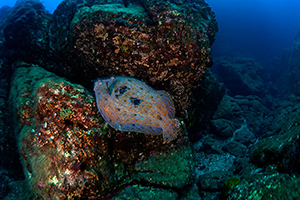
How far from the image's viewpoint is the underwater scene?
9.00ft

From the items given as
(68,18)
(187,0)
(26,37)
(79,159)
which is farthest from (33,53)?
(187,0)

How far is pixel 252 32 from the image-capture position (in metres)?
31.5

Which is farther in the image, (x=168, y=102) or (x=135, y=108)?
(x=168, y=102)

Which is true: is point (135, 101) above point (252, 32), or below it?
below

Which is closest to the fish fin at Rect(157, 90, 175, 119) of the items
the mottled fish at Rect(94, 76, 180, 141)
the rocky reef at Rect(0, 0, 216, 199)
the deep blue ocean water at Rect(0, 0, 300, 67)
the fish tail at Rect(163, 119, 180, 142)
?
the mottled fish at Rect(94, 76, 180, 141)

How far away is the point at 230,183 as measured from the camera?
2.75 metres

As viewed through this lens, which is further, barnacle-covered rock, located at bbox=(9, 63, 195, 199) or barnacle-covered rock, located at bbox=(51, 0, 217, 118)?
barnacle-covered rock, located at bbox=(51, 0, 217, 118)

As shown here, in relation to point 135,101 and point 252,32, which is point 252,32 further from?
point 135,101

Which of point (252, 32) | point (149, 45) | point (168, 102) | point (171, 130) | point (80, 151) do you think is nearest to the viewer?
point (80, 151)

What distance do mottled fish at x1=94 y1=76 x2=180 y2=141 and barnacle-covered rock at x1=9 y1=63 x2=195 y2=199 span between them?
0.21 meters

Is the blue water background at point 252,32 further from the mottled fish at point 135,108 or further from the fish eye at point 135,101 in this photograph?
the fish eye at point 135,101

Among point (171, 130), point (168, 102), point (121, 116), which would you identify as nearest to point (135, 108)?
point (121, 116)

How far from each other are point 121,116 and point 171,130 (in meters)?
1.19

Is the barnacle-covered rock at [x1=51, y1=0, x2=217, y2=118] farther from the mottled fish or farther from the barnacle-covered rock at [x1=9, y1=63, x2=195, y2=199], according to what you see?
the barnacle-covered rock at [x1=9, y1=63, x2=195, y2=199]
